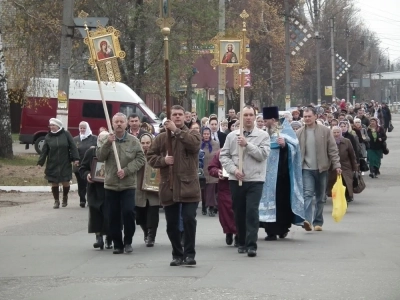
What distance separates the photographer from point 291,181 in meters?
14.1

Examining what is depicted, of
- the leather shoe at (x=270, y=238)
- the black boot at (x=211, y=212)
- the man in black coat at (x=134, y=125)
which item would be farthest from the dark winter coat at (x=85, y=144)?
the leather shoe at (x=270, y=238)

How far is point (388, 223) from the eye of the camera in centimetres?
1691

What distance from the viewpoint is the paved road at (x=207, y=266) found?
984 cm

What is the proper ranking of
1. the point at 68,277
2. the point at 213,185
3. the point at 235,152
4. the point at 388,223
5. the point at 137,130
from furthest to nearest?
the point at 213,185 → the point at 388,223 → the point at 137,130 → the point at 235,152 → the point at 68,277

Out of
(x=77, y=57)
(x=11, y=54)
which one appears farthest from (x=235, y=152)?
(x=77, y=57)

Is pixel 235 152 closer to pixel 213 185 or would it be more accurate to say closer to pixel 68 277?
pixel 68 277

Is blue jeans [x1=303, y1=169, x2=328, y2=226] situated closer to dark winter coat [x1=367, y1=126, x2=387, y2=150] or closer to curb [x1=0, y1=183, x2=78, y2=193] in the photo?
curb [x1=0, y1=183, x2=78, y2=193]

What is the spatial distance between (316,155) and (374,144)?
42.4 feet

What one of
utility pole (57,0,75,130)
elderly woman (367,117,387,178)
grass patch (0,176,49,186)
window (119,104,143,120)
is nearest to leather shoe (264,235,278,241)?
grass patch (0,176,49,186)

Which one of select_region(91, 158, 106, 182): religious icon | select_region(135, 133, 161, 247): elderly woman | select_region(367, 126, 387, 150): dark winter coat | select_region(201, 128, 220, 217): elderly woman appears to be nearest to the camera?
select_region(91, 158, 106, 182): religious icon

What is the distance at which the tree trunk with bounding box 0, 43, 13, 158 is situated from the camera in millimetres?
29422

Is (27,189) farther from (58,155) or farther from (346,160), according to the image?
(346,160)

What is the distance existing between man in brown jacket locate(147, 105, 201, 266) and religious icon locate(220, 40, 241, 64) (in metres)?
2.74

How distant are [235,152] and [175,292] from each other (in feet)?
10.4
